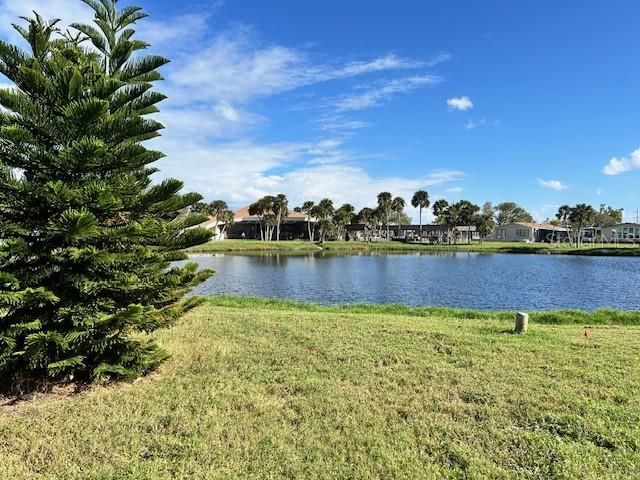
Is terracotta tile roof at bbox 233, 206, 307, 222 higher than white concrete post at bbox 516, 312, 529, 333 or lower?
higher

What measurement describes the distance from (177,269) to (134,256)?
0.56m

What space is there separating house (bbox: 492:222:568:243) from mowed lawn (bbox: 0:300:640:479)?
9529cm

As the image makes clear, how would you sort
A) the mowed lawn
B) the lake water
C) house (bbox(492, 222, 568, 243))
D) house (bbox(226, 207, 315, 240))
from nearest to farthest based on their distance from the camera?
1. the mowed lawn
2. the lake water
3. house (bbox(226, 207, 315, 240))
4. house (bbox(492, 222, 568, 243))

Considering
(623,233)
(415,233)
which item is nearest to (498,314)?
(415,233)

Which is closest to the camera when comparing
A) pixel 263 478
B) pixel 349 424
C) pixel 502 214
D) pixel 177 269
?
pixel 263 478

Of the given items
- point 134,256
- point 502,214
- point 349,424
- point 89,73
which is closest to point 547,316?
point 349,424

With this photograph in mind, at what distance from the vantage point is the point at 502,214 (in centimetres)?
12812

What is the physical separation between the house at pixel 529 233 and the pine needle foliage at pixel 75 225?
324 ft

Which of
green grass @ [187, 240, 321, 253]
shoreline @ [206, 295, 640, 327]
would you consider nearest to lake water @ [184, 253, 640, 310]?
shoreline @ [206, 295, 640, 327]

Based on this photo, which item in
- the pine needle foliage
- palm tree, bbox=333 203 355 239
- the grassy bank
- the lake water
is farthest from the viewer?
palm tree, bbox=333 203 355 239

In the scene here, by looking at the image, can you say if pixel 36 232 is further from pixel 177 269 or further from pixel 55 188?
pixel 177 269

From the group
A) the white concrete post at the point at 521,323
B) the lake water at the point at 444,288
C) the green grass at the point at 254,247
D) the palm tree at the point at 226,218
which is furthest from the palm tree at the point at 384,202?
the white concrete post at the point at 521,323

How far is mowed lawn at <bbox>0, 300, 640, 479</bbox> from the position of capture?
3.49 metres

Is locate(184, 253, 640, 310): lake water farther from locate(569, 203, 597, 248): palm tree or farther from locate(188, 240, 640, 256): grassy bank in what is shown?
locate(569, 203, 597, 248): palm tree
